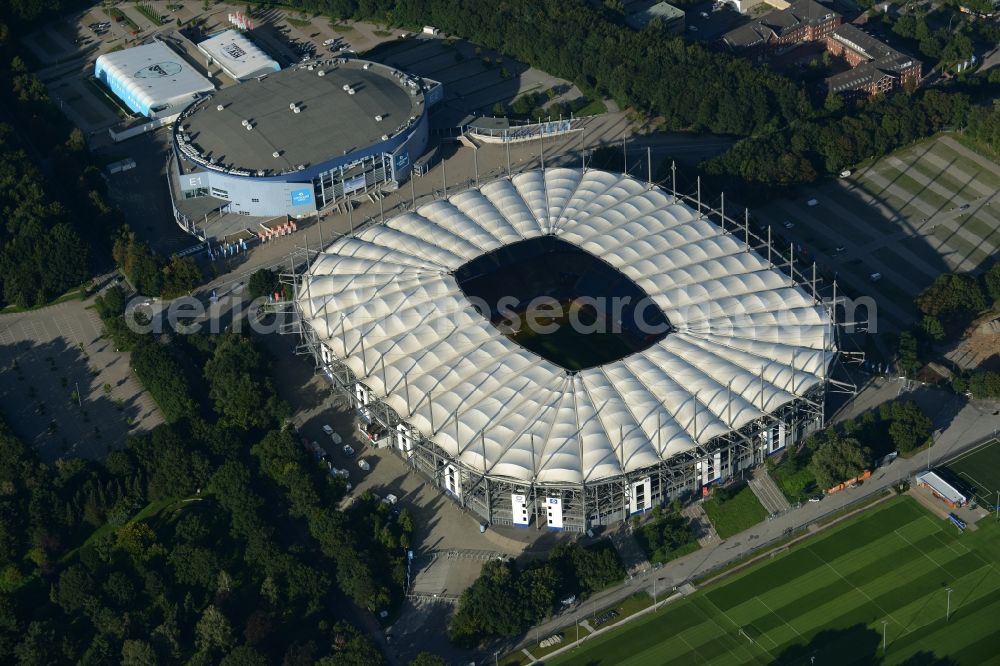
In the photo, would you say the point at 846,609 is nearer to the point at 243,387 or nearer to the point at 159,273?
the point at 243,387

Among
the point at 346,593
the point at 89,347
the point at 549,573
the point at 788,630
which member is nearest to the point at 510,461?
the point at 549,573

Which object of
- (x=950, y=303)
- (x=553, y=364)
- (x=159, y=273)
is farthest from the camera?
(x=159, y=273)

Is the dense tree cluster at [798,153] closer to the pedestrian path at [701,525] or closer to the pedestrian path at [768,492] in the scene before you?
the pedestrian path at [768,492]

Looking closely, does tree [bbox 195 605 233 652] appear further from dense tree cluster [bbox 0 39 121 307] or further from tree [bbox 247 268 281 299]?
dense tree cluster [bbox 0 39 121 307]

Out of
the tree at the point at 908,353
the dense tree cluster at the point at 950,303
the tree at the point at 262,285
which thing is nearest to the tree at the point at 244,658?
the tree at the point at 262,285

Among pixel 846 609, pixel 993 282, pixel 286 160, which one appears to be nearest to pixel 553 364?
pixel 846 609

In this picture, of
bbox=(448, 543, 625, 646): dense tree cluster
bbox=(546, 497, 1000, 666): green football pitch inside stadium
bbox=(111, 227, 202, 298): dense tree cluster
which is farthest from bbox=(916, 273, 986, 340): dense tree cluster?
bbox=(111, 227, 202, 298): dense tree cluster
